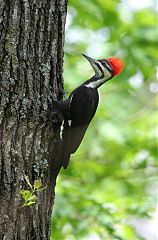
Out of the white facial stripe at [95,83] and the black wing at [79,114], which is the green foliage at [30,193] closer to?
the black wing at [79,114]

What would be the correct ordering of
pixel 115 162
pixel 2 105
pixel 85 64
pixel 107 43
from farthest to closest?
pixel 85 64
pixel 115 162
pixel 107 43
pixel 2 105

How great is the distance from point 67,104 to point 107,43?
2.38 metres

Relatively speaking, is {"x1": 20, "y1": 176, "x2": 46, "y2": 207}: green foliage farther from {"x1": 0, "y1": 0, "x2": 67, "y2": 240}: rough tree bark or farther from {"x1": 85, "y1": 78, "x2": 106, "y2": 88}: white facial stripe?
{"x1": 85, "y1": 78, "x2": 106, "y2": 88}: white facial stripe

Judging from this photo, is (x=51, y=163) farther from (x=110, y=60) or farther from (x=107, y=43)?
(x=107, y=43)

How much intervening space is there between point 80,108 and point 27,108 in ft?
3.11

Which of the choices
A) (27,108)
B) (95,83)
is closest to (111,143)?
(95,83)

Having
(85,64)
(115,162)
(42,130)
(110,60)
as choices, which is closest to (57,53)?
(42,130)

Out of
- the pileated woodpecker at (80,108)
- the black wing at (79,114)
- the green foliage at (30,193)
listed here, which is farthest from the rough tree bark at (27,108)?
the black wing at (79,114)

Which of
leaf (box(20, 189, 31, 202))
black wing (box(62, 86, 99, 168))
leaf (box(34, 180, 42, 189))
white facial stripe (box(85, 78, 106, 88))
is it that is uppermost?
white facial stripe (box(85, 78, 106, 88))

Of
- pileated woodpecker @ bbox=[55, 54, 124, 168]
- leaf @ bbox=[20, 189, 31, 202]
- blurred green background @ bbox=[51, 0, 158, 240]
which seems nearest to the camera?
leaf @ bbox=[20, 189, 31, 202]

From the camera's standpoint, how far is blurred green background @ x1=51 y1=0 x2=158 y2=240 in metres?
4.59

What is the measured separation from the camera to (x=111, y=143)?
247 inches

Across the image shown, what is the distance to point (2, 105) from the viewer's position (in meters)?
2.91

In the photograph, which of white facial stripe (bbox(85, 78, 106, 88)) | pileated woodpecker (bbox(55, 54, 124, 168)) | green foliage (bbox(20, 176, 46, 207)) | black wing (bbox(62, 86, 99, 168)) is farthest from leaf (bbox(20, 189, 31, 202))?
white facial stripe (bbox(85, 78, 106, 88))
